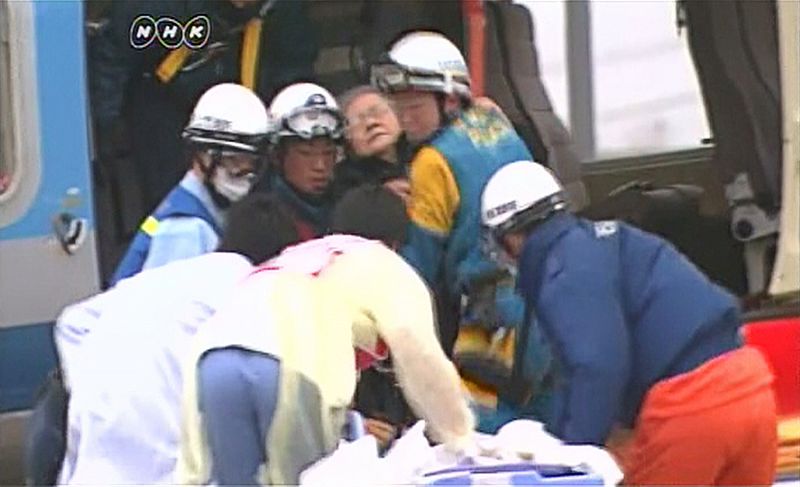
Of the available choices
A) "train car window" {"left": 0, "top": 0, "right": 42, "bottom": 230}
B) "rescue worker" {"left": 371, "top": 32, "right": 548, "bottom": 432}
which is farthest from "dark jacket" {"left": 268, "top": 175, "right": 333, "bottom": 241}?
"train car window" {"left": 0, "top": 0, "right": 42, "bottom": 230}

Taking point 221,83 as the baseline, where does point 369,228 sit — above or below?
below

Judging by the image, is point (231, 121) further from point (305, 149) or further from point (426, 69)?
point (426, 69)

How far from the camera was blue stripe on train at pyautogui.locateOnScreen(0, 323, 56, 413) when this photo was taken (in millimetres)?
4816

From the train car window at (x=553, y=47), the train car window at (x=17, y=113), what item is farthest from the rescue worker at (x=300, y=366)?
the train car window at (x=553, y=47)

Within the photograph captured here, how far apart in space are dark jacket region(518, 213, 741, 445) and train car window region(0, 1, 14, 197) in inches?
52.9

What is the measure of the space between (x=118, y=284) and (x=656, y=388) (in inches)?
49.5

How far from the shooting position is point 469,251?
491cm

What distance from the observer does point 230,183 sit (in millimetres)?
4766

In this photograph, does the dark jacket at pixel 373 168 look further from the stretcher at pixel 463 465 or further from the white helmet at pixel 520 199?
the stretcher at pixel 463 465

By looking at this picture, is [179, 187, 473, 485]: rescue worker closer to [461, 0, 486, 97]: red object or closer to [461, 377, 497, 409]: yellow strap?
[461, 377, 497, 409]: yellow strap

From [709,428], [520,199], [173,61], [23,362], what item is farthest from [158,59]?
[709,428]

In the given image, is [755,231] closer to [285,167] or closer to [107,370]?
[285,167]

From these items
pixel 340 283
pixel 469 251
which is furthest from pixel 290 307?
pixel 469 251

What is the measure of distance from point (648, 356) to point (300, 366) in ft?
3.14
